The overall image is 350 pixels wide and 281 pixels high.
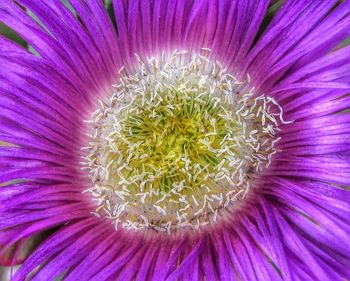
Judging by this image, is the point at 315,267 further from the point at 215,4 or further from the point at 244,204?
the point at 215,4

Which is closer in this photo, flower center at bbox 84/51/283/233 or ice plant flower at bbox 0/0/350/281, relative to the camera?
ice plant flower at bbox 0/0/350/281

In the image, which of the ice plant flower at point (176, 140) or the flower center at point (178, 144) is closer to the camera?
the ice plant flower at point (176, 140)

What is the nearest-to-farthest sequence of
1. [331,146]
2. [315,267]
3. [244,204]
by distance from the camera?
[315,267] → [331,146] → [244,204]

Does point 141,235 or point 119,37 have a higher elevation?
point 119,37

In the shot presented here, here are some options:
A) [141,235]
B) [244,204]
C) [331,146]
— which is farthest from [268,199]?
[141,235]
